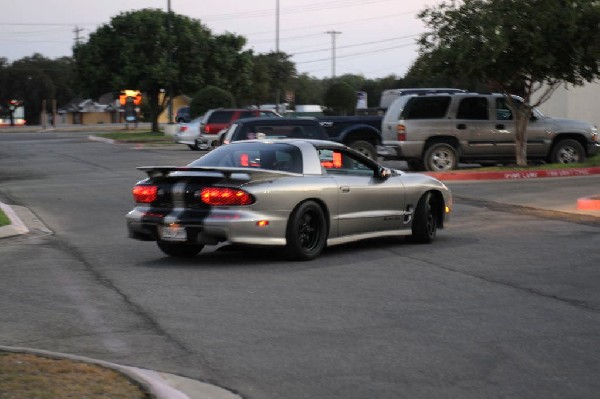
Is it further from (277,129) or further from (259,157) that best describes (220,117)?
(259,157)

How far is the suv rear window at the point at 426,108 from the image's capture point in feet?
87.8

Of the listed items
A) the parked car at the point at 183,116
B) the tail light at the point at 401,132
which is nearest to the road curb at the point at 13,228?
the tail light at the point at 401,132

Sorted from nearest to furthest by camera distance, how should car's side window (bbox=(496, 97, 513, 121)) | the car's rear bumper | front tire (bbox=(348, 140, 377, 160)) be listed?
the car's rear bumper, car's side window (bbox=(496, 97, 513, 121)), front tire (bbox=(348, 140, 377, 160))

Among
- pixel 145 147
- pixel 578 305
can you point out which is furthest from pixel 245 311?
pixel 145 147

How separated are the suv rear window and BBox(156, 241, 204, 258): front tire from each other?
578 inches

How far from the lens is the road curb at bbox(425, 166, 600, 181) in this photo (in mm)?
25578

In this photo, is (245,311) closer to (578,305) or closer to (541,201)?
(578,305)

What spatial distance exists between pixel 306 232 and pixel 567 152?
678 inches

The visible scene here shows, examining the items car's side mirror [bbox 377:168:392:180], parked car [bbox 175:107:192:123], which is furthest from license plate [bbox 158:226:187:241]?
parked car [bbox 175:107:192:123]

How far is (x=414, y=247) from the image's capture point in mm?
13750

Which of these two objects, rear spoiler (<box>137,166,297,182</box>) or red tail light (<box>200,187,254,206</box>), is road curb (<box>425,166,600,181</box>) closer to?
rear spoiler (<box>137,166,297,182</box>)

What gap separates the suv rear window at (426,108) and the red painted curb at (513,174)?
167 cm

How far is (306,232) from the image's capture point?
12297mm

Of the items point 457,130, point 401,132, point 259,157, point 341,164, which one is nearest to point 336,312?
point 259,157
